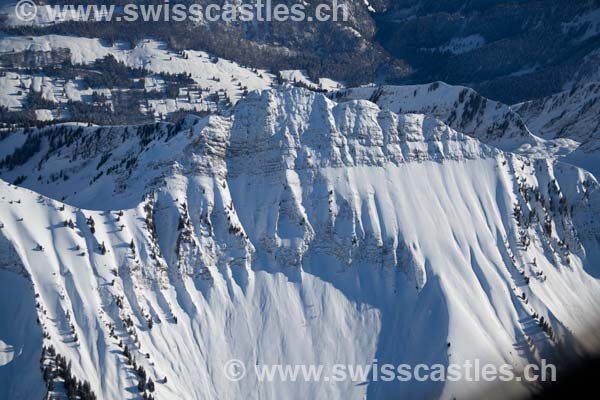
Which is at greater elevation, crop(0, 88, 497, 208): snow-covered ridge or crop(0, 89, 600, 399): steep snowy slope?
crop(0, 88, 497, 208): snow-covered ridge

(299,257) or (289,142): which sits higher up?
(289,142)

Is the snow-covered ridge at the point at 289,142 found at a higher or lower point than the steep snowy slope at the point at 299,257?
higher

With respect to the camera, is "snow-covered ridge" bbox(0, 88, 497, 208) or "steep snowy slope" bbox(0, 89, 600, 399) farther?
"snow-covered ridge" bbox(0, 88, 497, 208)

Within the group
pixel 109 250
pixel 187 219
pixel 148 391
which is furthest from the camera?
pixel 187 219

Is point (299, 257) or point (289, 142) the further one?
point (289, 142)

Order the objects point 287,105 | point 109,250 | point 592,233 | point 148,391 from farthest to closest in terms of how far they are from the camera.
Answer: point 592,233
point 287,105
point 109,250
point 148,391

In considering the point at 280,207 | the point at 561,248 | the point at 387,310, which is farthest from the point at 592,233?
the point at 280,207

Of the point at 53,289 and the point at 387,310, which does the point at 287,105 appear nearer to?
the point at 387,310

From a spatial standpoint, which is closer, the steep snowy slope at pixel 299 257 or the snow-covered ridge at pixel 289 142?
the steep snowy slope at pixel 299 257
